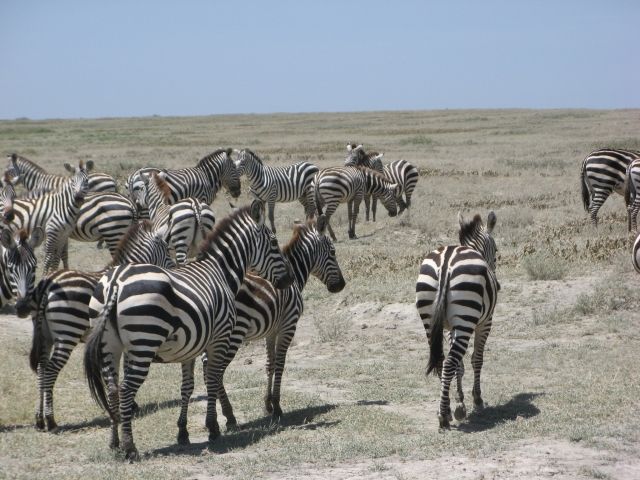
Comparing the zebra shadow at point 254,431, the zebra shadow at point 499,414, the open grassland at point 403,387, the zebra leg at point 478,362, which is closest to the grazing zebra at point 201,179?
the open grassland at point 403,387

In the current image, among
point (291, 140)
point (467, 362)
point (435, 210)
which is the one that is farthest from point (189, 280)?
point (291, 140)

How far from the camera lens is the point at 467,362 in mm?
10023

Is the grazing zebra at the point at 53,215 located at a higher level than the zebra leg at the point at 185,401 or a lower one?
higher

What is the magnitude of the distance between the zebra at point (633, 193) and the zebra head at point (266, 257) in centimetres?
992

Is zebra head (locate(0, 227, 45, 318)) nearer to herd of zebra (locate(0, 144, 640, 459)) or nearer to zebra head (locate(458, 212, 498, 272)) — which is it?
herd of zebra (locate(0, 144, 640, 459))

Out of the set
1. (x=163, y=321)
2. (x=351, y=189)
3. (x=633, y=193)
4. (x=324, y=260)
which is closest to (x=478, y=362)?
(x=324, y=260)

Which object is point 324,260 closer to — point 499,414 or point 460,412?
point 460,412

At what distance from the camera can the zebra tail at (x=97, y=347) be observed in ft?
21.0

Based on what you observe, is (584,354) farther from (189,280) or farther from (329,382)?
(189,280)

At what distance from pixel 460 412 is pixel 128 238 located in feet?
14.0

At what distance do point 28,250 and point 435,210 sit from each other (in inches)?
556

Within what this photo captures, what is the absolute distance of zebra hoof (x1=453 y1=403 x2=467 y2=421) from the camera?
7.67 metres

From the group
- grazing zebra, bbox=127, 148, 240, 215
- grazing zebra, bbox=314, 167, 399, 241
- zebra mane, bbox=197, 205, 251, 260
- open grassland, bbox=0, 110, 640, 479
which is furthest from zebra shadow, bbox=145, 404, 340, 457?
grazing zebra, bbox=314, 167, 399, 241

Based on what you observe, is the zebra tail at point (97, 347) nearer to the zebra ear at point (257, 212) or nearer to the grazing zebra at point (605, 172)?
the zebra ear at point (257, 212)
